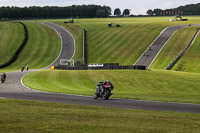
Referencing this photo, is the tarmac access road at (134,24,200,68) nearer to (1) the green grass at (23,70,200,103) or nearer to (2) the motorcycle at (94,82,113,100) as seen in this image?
(1) the green grass at (23,70,200,103)

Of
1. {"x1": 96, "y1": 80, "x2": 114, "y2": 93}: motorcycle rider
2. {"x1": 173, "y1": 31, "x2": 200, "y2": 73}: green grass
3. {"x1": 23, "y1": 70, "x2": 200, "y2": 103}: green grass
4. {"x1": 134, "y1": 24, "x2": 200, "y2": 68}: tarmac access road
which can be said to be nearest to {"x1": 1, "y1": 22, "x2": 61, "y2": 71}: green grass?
{"x1": 134, "y1": 24, "x2": 200, "y2": 68}: tarmac access road

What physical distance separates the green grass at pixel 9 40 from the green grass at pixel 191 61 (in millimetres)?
45759

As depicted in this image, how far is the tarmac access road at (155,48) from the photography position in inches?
3596

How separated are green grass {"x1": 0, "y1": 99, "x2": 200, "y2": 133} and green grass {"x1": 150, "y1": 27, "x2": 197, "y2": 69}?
63102 mm

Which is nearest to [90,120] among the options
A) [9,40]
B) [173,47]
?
[173,47]

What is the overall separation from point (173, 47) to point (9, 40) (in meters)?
53.0

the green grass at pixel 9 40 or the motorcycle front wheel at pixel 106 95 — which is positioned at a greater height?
the motorcycle front wheel at pixel 106 95

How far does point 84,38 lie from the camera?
11975 cm

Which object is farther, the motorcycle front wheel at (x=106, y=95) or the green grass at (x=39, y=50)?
the green grass at (x=39, y=50)

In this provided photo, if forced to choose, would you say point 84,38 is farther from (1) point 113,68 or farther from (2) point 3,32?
(1) point 113,68

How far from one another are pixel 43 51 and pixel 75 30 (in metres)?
29.0

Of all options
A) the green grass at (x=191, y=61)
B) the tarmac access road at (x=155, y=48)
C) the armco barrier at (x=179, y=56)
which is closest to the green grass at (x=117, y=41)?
the tarmac access road at (x=155, y=48)

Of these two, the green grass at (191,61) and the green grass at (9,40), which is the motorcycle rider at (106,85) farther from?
the green grass at (9,40)

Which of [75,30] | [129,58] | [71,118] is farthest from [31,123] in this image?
[75,30]
